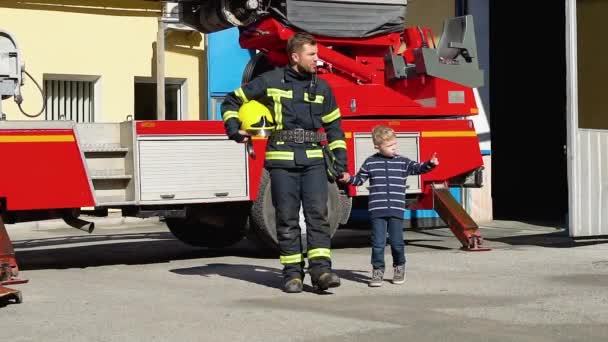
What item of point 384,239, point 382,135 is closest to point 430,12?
point 382,135

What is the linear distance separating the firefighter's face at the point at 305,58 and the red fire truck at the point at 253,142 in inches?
92.2

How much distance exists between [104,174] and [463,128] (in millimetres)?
4117

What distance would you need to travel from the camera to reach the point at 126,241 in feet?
50.1

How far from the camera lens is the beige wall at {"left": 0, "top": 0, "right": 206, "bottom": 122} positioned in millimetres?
18875

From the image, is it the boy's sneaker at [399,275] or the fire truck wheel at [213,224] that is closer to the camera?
the boy's sneaker at [399,275]

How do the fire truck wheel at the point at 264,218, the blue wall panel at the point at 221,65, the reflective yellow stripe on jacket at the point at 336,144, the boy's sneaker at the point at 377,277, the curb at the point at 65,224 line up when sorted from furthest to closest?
the blue wall panel at the point at 221,65 < the curb at the point at 65,224 < the fire truck wheel at the point at 264,218 < the boy's sneaker at the point at 377,277 < the reflective yellow stripe on jacket at the point at 336,144

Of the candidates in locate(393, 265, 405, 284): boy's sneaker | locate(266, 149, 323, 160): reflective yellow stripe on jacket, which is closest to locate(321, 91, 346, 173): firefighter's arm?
locate(266, 149, 323, 160): reflective yellow stripe on jacket

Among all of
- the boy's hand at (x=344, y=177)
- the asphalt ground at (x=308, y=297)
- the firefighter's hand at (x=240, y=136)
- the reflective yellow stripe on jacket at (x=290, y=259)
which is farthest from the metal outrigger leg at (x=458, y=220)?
the firefighter's hand at (x=240, y=136)

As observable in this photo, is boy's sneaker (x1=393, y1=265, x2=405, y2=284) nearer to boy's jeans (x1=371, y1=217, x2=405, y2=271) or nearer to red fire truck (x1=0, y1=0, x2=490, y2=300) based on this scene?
boy's jeans (x1=371, y1=217, x2=405, y2=271)

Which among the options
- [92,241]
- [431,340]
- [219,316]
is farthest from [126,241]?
[431,340]

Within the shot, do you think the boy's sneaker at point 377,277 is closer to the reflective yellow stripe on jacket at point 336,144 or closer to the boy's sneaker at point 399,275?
the boy's sneaker at point 399,275

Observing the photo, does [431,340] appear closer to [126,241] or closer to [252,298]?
[252,298]

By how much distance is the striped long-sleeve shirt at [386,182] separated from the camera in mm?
9844

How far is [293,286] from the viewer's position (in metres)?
9.16
